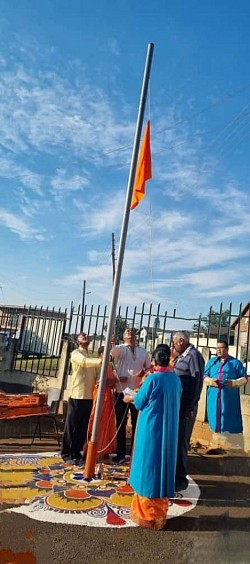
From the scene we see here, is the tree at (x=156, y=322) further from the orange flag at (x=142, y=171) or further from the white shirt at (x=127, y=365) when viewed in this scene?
the orange flag at (x=142, y=171)

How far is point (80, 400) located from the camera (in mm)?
5906

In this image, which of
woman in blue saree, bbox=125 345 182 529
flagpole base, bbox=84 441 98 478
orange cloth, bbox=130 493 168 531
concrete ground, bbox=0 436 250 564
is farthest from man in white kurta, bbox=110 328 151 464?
orange cloth, bbox=130 493 168 531

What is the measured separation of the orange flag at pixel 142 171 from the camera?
5.35 metres

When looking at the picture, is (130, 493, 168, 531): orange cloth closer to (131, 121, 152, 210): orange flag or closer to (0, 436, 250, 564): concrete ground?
(0, 436, 250, 564): concrete ground

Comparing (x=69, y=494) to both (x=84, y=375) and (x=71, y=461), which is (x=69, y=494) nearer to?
(x=71, y=461)

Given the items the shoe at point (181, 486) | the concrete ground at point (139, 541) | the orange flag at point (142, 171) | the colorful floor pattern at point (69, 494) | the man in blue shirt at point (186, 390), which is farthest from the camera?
the orange flag at point (142, 171)

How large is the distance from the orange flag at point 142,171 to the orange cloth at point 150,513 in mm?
3201

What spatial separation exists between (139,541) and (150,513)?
0.31 metres

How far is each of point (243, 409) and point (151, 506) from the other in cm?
359

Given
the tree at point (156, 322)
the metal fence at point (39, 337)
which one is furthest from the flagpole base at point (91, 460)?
the metal fence at point (39, 337)

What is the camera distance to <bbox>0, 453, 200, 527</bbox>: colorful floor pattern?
3954 mm

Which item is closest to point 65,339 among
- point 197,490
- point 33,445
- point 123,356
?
point 33,445

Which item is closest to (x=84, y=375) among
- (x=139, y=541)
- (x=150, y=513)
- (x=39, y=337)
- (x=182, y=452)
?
(x=182, y=452)

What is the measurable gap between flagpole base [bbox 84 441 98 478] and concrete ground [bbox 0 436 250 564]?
1.19 metres
